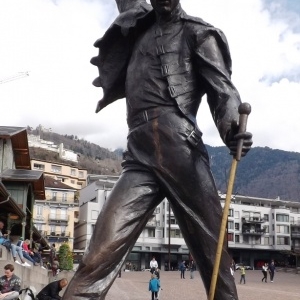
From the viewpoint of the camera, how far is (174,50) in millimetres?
4672

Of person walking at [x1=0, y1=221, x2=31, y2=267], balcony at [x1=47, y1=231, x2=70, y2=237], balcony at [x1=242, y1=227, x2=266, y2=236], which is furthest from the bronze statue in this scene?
balcony at [x1=242, y1=227, x2=266, y2=236]

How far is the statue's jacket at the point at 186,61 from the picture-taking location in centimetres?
450

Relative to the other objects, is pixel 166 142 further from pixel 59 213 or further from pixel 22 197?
pixel 59 213

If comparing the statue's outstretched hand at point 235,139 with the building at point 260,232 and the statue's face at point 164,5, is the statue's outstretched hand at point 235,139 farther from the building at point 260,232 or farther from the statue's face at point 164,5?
the building at point 260,232

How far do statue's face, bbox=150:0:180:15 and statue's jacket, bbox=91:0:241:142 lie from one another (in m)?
0.13

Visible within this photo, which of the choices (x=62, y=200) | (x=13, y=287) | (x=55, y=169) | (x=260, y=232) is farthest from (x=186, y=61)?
(x=55, y=169)

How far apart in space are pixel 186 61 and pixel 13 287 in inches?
290

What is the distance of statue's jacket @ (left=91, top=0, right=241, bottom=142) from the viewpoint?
4.50 meters

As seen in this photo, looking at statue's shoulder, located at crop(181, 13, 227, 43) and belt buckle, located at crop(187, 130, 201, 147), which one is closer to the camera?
belt buckle, located at crop(187, 130, 201, 147)

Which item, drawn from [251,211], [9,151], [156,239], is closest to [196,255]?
[9,151]

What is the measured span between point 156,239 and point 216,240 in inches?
3266

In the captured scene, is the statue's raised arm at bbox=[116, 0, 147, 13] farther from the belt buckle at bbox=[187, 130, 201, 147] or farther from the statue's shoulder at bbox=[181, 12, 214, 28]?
the belt buckle at bbox=[187, 130, 201, 147]

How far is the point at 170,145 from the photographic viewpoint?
441cm

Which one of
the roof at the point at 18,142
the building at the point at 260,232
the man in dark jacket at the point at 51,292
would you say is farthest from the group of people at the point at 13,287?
the building at the point at 260,232
